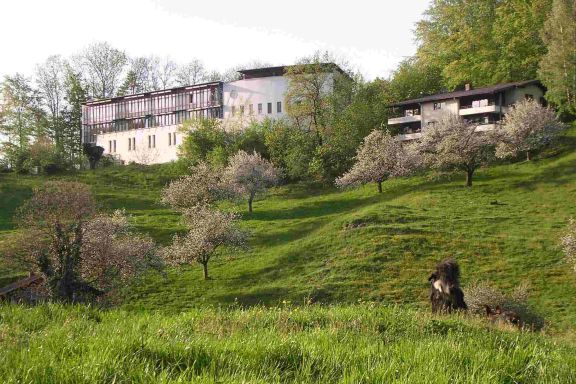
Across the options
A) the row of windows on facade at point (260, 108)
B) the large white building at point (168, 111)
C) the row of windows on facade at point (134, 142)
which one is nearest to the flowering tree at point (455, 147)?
the large white building at point (168, 111)

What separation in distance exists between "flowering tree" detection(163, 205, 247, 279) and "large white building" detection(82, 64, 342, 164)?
59003 millimetres

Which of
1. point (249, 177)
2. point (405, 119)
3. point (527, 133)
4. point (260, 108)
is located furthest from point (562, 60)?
point (260, 108)

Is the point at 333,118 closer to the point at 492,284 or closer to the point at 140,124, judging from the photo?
the point at 140,124

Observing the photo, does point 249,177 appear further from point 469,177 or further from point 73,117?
point 73,117

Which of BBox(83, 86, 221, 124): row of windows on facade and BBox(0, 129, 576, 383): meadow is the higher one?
BBox(83, 86, 221, 124): row of windows on facade

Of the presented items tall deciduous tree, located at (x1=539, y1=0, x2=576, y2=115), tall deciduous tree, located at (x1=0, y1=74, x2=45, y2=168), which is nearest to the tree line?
tall deciduous tree, located at (x1=0, y1=74, x2=45, y2=168)

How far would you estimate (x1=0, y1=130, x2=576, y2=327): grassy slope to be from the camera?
47.8m

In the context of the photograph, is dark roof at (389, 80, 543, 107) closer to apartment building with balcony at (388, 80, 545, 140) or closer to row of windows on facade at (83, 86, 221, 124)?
apartment building with balcony at (388, 80, 545, 140)

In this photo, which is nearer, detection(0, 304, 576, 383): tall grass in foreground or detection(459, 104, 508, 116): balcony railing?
detection(0, 304, 576, 383): tall grass in foreground

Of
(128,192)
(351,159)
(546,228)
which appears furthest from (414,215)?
(128,192)

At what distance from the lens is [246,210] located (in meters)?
79.4

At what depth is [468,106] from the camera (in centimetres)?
9644

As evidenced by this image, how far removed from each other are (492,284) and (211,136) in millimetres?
70474

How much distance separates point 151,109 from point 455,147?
73241mm
